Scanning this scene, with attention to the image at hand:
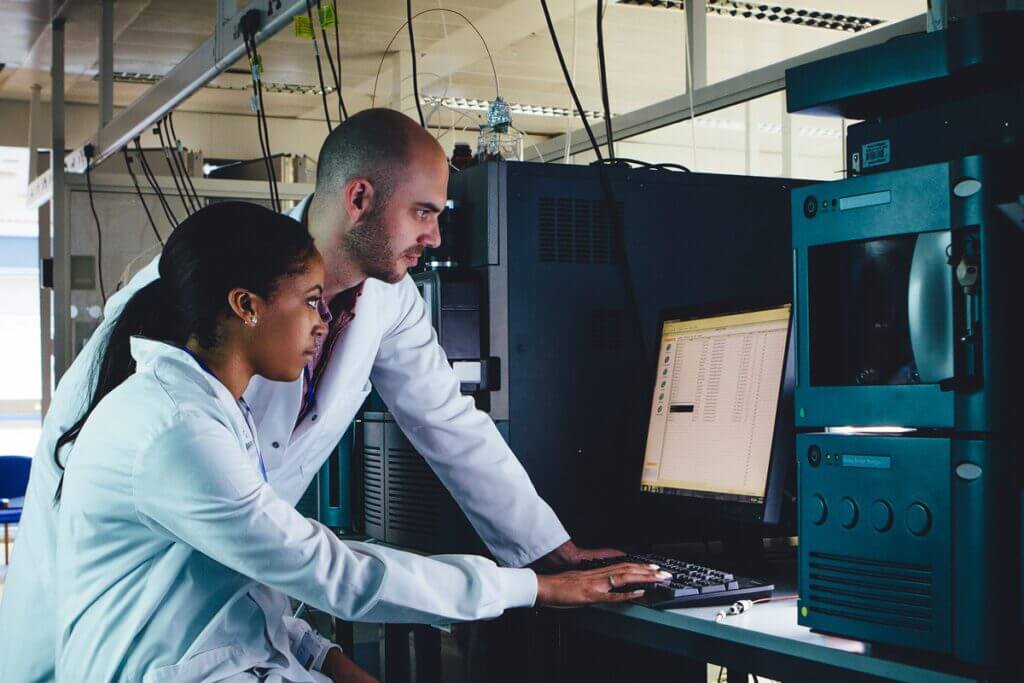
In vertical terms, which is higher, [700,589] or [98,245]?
[98,245]

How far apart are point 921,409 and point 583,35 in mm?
5518

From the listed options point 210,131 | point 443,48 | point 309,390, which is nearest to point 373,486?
point 309,390

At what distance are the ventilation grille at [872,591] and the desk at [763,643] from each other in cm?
4

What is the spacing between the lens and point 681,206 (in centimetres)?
207

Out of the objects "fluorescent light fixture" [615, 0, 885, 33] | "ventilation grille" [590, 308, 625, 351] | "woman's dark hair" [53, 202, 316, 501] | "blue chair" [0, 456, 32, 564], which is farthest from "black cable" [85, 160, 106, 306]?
"woman's dark hair" [53, 202, 316, 501]

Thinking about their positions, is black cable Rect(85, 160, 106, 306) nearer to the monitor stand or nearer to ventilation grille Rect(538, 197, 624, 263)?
ventilation grille Rect(538, 197, 624, 263)

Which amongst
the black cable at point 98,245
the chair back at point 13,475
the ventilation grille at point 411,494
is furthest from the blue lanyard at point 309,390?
the chair back at point 13,475

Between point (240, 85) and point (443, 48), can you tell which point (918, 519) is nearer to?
point (443, 48)

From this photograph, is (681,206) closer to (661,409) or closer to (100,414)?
(661,409)

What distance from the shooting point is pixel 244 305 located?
4.60ft

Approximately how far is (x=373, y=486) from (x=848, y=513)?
111 centimetres

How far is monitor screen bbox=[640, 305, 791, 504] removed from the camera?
1.71 metres

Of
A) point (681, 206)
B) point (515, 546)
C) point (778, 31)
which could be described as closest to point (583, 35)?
point (778, 31)

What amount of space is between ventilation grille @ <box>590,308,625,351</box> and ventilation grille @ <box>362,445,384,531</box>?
18.3 inches
